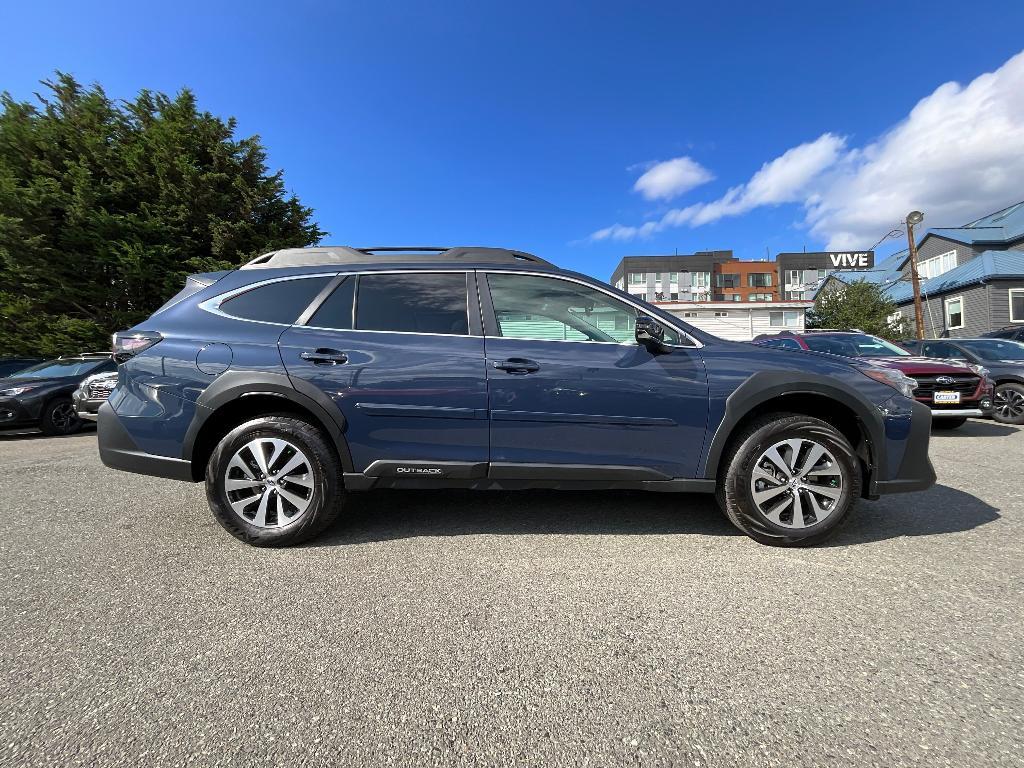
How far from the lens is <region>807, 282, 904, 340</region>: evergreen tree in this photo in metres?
25.4

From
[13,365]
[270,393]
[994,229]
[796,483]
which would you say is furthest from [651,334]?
[994,229]

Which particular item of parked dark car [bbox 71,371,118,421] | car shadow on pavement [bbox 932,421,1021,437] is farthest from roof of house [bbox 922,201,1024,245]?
parked dark car [bbox 71,371,118,421]

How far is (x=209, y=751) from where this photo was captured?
129cm

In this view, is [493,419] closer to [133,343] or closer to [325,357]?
[325,357]

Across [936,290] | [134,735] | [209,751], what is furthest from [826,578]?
[936,290]

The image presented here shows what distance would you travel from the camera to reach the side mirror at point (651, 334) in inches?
104

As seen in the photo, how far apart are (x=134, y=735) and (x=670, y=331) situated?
9.52ft

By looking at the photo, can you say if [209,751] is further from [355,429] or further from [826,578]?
[826,578]

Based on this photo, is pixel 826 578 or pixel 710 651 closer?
pixel 710 651

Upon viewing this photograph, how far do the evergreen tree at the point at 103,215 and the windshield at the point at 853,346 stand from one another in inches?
599

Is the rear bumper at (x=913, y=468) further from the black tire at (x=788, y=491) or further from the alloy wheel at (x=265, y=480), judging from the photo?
the alloy wheel at (x=265, y=480)

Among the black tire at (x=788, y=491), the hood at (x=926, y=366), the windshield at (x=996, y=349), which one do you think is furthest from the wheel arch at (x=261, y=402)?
the windshield at (x=996, y=349)

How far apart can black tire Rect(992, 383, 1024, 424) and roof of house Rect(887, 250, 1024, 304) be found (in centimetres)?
2141

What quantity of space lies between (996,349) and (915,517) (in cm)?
823
